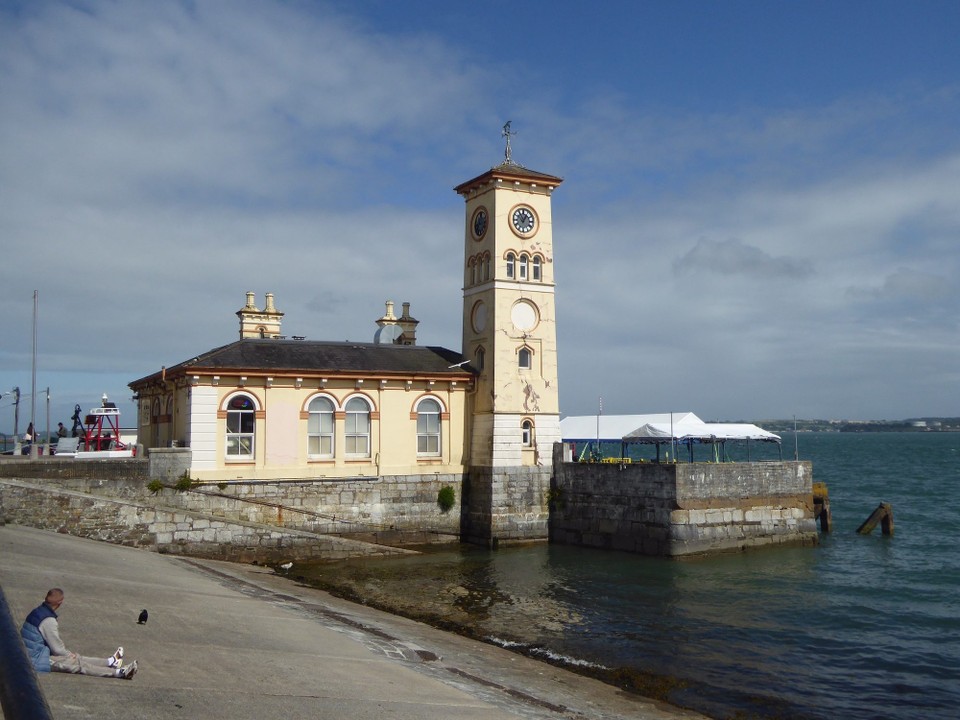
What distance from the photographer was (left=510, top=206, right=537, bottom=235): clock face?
3909 centimetres

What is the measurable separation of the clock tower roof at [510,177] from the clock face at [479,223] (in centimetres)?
118

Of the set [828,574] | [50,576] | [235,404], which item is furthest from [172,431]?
[828,574]

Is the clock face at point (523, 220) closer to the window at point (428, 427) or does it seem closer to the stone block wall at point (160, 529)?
the window at point (428, 427)

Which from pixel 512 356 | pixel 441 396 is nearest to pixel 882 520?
pixel 512 356

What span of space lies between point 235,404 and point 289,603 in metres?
13.3

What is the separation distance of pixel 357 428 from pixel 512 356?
7631 millimetres

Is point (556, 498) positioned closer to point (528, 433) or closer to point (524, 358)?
point (528, 433)

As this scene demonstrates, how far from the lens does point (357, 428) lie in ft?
121

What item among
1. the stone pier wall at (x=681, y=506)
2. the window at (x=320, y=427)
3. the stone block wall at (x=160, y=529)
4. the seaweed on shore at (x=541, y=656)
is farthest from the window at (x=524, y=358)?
the seaweed on shore at (x=541, y=656)

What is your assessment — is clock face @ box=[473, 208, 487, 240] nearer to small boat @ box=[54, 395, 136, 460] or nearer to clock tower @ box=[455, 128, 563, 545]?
clock tower @ box=[455, 128, 563, 545]

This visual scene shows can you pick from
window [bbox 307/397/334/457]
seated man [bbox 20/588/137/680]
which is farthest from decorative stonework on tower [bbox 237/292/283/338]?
seated man [bbox 20/588/137/680]

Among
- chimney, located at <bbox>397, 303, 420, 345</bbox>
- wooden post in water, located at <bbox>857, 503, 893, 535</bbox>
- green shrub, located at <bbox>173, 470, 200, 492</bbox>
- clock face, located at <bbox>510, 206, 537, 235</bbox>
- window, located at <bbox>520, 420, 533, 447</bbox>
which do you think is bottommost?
wooden post in water, located at <bbox>857, 503, 893, 535</bbox>

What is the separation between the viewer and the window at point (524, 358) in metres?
38.8

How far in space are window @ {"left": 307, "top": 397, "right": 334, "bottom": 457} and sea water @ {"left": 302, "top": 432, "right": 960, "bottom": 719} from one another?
5.78m
